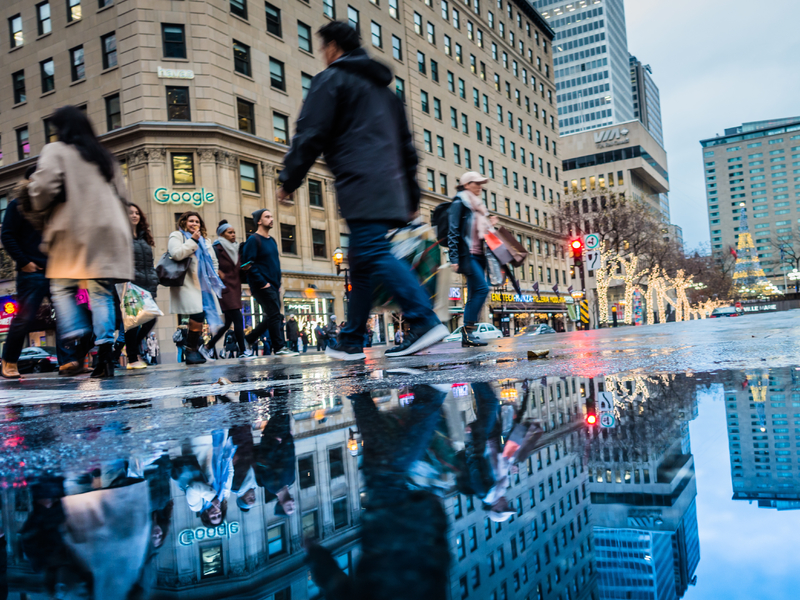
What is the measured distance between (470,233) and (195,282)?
136 inches

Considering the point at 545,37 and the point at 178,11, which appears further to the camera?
the point at 545,37

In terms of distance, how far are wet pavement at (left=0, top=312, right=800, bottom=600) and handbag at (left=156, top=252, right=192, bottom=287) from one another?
571cm

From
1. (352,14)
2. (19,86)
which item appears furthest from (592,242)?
(19,86)

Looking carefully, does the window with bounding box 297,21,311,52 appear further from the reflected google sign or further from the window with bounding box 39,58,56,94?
the window with bounding box 39,58,56,94

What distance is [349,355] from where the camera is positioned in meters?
4.54

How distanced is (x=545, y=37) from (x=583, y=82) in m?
67.2

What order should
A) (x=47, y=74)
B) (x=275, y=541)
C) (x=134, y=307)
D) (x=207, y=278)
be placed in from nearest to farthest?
(x=275, y=541), (x=134, y=307), (x=207, y=278), (x=47, y=74)

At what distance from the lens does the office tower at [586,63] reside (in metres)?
126

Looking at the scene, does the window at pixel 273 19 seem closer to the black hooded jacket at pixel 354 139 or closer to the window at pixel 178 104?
the window at pixel 178 104

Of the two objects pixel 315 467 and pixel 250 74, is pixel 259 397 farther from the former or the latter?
pixel 250 74

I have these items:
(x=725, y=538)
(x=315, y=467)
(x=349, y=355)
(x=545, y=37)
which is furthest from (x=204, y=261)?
(x=545, y=37)

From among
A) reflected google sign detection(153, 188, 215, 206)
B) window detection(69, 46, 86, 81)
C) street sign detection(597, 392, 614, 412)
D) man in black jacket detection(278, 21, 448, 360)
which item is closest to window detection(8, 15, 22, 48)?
window detection(69, 46, 86, 81)

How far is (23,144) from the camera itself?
33.9 metres

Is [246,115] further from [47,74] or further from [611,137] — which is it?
[611,137]
